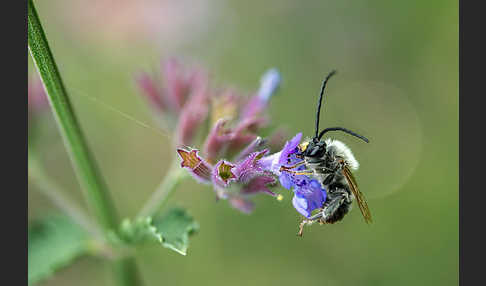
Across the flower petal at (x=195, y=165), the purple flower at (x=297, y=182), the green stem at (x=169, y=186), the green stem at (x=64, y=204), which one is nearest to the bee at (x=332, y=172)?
the purple flower at (x=297, y=182)

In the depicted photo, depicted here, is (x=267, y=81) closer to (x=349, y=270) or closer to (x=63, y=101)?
(x=63, y=101)

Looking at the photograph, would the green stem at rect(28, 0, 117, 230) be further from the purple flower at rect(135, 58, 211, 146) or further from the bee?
the bee

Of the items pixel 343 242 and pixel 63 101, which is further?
pixel 343 242

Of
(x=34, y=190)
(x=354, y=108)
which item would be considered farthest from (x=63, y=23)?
(x=354, y=108)

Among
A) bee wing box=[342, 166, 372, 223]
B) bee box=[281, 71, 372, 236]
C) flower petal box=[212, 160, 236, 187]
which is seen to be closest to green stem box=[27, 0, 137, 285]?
flower petal box=[212, 160, 236, 187]

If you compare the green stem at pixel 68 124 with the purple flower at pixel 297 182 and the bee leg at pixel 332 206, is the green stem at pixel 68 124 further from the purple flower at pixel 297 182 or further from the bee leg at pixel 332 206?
the bee leg at pixel 332 206
